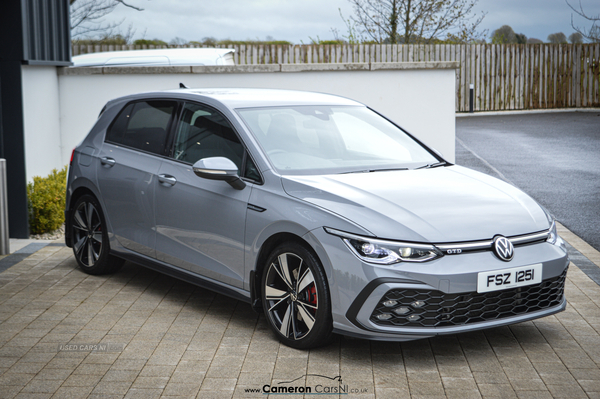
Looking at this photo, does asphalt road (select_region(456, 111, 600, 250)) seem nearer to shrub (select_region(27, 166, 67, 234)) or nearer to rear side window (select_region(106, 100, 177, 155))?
rear side window (select_region(106, 100, 177, 155))

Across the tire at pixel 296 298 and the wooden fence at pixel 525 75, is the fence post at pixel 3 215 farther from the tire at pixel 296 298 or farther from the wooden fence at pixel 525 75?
the wooden fence at pixel 525 75

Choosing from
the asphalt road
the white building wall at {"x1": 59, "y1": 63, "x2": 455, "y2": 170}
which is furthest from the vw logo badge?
the white building wall at {"x1": 59, "y1": 63, "x2": 455, "y2": 170}

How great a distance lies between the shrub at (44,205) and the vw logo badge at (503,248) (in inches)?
240

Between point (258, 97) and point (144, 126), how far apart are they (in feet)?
3.66

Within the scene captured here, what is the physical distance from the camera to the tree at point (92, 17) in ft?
82.1

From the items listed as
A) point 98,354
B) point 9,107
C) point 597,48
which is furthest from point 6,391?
point 597,48

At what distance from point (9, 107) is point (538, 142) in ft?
44.0

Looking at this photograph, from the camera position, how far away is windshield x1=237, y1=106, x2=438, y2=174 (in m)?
5.11

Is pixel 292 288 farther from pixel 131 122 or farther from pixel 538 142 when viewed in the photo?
pixel 538 142

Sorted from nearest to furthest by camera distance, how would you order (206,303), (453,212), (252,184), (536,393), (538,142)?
(536,393) < (453,212) < (252,184) < (206,303) < (538,142)

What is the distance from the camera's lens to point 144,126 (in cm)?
614

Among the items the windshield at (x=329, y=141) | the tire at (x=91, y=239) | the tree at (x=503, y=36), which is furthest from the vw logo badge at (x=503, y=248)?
the tree at (x=503, y=36)

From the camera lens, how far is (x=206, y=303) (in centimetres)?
580

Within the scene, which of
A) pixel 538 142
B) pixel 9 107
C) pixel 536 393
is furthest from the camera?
pixel 538 142
